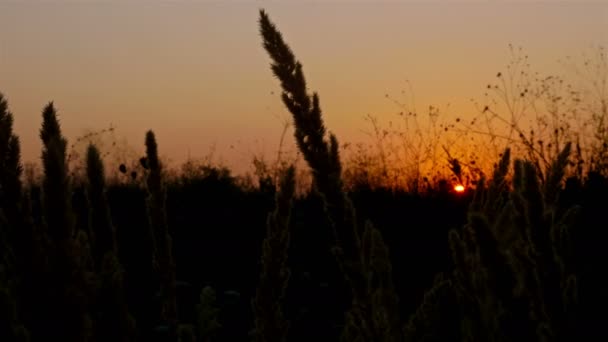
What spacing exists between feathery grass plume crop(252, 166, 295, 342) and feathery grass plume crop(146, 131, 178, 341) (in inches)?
15.0

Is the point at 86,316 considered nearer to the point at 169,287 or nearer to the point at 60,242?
the point at 60,242

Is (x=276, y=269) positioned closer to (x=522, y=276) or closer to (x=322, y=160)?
(x=322, y=160)

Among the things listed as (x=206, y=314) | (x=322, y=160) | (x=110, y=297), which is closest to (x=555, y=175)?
(x=322, y=160)

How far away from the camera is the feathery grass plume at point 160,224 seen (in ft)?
5.02

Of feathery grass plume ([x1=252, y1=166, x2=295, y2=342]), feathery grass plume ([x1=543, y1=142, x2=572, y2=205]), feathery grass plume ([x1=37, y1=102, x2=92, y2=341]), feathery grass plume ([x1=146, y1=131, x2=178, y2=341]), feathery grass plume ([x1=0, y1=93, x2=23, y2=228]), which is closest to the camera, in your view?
feathery grass plume ([x1=37, y1=102, x2=92, y2=341])

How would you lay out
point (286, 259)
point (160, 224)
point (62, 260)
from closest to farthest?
point (62, 260)
point (286, 259)
point (160, 224)

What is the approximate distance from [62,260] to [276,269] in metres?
0.34

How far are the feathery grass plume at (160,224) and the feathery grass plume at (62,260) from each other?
55cm

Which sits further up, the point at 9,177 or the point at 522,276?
the point at 9,177

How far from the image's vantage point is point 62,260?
0.92 m

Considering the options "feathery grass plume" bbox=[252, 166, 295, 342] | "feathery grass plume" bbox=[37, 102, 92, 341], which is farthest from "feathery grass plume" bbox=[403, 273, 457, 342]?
"feathery grass plume" bbox=[37, 102, 92, 341]

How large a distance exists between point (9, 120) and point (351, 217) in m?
0.48

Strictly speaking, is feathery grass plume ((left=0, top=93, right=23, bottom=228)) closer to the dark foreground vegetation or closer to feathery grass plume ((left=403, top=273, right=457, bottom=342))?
the dark foreground vegetation

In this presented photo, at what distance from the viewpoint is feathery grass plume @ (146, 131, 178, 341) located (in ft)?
5.02
